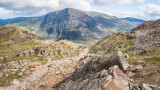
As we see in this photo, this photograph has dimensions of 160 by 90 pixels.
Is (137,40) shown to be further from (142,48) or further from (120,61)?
(120,61)

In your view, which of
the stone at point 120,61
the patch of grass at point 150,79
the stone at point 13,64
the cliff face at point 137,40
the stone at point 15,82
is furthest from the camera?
the cliff face at point 137,40

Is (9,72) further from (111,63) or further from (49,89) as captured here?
(111,63)

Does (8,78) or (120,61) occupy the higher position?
(120,61)

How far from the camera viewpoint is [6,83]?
40062mm

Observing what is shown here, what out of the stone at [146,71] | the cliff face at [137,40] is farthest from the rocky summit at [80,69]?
the cliff face at [137,40]

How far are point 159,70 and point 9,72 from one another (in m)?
54.2

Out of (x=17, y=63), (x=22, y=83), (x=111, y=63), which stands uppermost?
(x=111, y=63)

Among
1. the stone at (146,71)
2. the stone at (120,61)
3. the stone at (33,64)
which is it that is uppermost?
the stone at (120,61)

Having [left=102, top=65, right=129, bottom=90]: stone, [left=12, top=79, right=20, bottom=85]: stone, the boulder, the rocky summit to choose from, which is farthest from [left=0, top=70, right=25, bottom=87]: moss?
the boulder

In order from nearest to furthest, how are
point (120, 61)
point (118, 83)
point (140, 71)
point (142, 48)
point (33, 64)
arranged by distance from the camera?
point (118, 83)
point (140, 71)
point (120, 61)
point (142, 48)
point (33, 64)

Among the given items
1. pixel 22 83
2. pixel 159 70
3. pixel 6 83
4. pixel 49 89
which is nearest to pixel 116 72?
pixel 159 70

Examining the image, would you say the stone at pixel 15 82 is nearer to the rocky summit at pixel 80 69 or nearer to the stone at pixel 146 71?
the rocky summit at pixel 80 69

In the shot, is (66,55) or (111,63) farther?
(66,55)

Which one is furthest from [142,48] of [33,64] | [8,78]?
[8,78]
